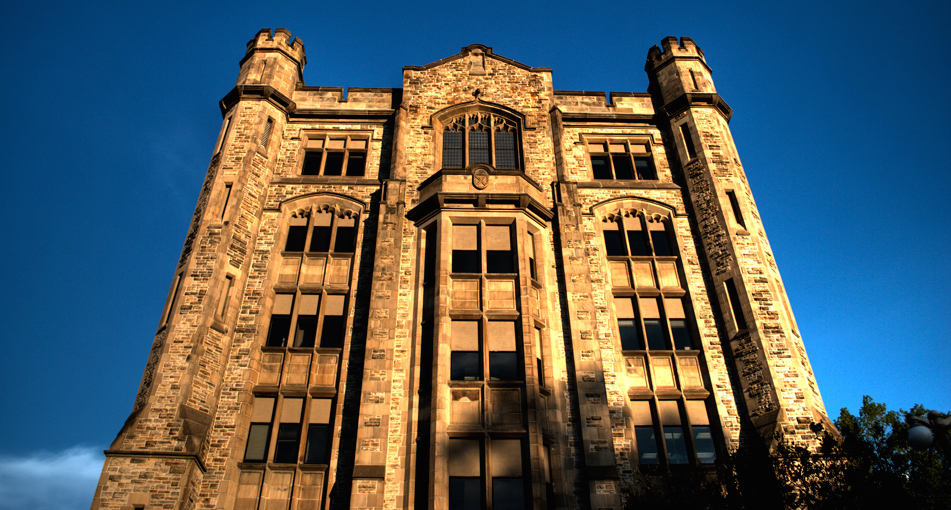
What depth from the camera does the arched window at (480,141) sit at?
23.8 m

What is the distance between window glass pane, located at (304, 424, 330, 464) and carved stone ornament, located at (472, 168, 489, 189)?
8.49m

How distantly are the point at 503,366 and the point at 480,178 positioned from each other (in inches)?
254

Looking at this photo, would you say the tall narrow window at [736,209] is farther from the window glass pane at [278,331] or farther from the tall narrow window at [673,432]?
the window glass pane at [278,331]

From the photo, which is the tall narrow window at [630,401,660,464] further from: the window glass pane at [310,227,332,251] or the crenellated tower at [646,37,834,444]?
the window glass pane at [310,227,332,251]

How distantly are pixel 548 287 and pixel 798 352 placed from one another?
7132 mm

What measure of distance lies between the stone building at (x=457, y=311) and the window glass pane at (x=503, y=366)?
0.29 feet

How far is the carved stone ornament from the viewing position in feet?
68.3

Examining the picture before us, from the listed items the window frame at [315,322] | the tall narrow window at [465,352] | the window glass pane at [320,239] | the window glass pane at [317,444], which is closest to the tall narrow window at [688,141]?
the tall narrow window at [465,352]

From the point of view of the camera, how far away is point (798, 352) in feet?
60.6

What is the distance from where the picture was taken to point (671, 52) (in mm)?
26297

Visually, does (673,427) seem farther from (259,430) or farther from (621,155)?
(259,430)

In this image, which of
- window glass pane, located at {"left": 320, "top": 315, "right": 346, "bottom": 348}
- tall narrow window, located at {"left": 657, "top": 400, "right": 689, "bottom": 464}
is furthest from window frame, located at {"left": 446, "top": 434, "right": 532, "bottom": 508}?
window glass pane, located at {"left": 320, "top": 315, "right": 346, "bottom": 348}

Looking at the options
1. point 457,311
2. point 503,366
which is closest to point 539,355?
point 503,366

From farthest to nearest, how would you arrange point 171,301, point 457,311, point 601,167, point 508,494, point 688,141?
1. point 601,167
2. point 688,141
3. point 171,301
4. point 457,311
5. point 508,494
